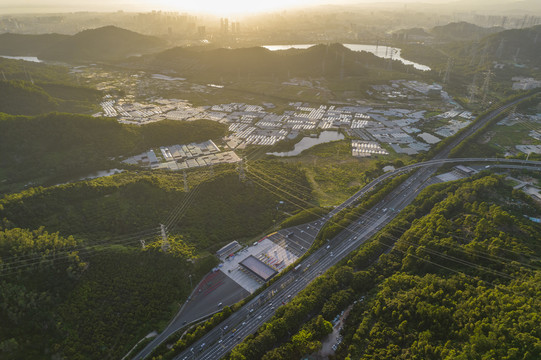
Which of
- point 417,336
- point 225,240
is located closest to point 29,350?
point 225,240

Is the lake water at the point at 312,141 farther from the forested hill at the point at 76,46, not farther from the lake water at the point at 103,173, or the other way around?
the forested hill at the point at 76,46

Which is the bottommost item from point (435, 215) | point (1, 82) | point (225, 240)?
point (225, 240)

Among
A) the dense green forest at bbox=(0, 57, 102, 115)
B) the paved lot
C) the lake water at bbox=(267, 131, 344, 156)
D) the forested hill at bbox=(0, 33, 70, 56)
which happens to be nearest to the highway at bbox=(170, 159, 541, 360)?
the paved lot

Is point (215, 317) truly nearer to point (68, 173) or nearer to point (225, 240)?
point (225, 240)

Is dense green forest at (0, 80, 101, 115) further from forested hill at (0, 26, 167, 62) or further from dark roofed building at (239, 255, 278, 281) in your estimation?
dark roofed building at (239, 255, 278, 281)

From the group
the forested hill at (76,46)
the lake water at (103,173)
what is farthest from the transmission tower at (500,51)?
the forested hill at (76,46)
